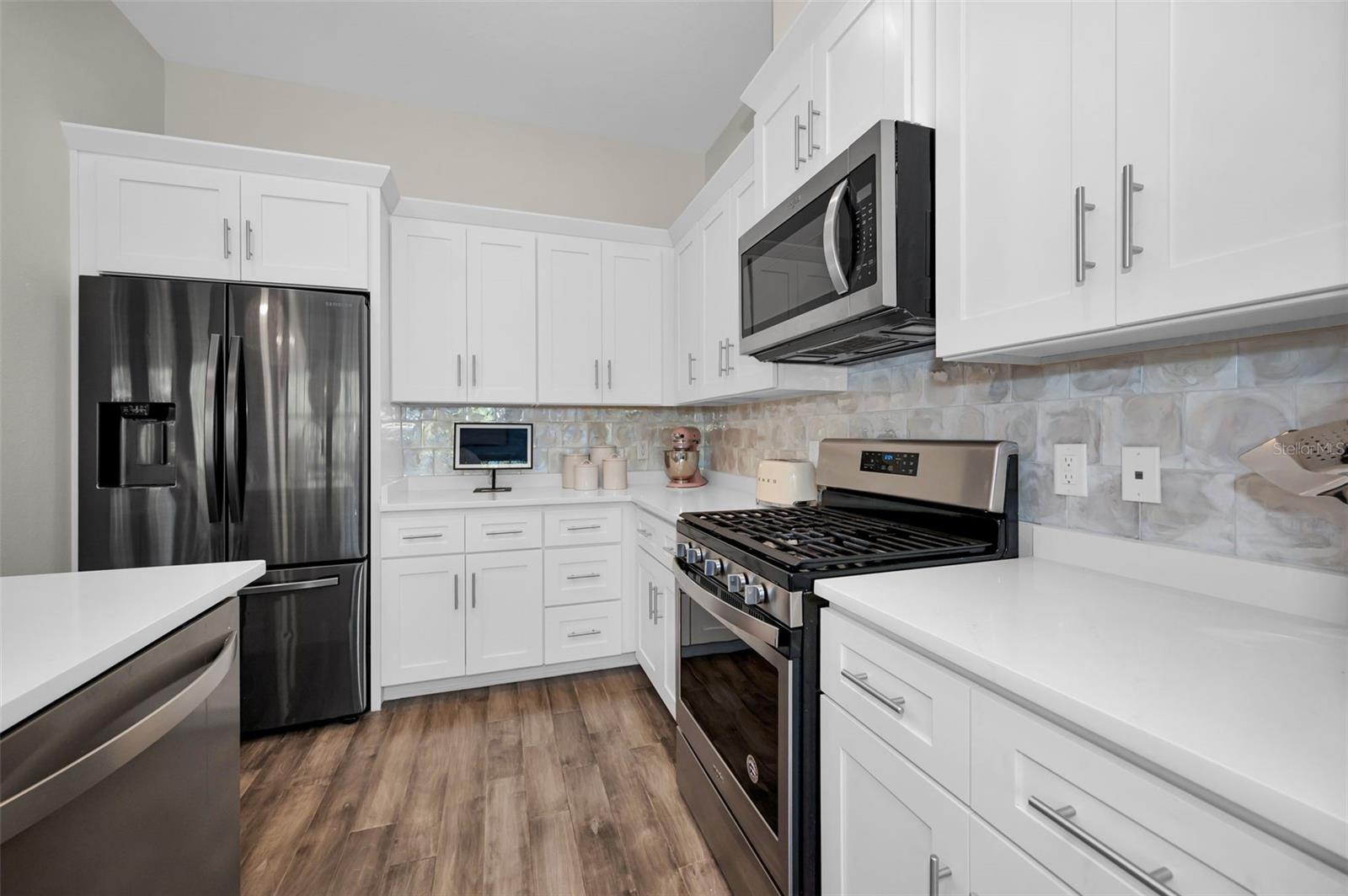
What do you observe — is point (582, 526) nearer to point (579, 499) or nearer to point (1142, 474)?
point (579, 499)

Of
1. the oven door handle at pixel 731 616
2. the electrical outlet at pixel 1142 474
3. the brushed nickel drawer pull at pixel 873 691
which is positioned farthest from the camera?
the oven door handle at pixel 731 616

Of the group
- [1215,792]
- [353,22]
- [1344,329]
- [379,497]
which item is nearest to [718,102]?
[353,22]

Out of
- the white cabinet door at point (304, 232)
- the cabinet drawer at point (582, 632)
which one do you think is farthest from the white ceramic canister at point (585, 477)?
the white cabinet door at point (304, 232)

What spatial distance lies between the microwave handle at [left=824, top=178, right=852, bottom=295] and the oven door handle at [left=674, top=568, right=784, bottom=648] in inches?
32.1

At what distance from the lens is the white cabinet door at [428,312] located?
2770 mm

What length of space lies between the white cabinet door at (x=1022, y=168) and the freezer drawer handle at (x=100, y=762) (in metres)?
1.57

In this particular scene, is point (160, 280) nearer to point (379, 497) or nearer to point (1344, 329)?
point (379, 497)

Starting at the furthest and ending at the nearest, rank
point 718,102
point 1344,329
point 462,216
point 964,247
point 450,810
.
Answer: point 718,102 → point 462,216 → point 450,810 → point 964,247 → point 1344,329

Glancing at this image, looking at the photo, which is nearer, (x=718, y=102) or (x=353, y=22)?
(x=353, y=22)

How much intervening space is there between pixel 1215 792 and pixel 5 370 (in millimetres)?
3055

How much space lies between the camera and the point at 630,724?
230 cm

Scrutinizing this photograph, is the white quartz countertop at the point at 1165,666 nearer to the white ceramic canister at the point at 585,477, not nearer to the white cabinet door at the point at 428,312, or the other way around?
the white ceramic canister at the point at 585,477

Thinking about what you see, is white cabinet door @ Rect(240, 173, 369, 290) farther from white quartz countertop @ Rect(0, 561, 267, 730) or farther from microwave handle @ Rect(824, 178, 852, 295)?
microwave handle @ Rect(824, 178, 852, 295)

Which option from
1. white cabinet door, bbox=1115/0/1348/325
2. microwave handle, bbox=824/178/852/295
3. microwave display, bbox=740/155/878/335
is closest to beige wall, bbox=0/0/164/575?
microwave display, bbox=740/155/878/335
